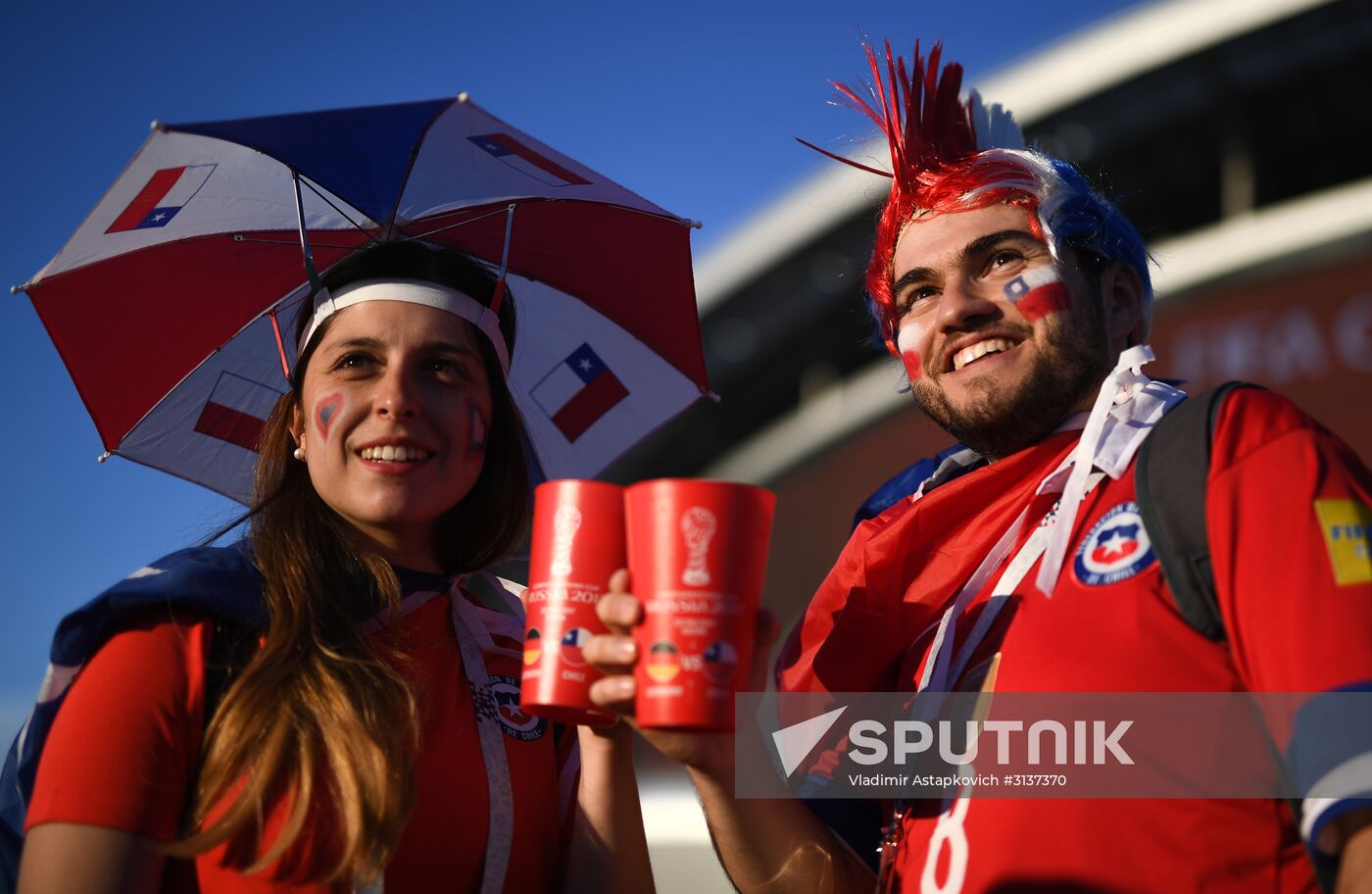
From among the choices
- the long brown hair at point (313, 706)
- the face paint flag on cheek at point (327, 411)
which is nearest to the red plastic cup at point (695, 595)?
the long brown hair at point (313, 706)

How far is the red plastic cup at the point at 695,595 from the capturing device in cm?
187

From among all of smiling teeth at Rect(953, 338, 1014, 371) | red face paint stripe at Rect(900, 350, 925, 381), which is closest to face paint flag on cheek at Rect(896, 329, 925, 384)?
red face paint stripe at Rect(900, 350, 925, 381)

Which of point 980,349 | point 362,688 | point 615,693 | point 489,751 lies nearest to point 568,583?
point 615,693

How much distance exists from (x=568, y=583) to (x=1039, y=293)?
5.27 feet

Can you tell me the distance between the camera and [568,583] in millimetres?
2021

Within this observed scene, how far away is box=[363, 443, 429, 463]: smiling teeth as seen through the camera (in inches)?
105

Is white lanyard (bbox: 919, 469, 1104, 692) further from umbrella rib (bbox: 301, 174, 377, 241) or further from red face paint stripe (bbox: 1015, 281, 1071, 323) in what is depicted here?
umbrella rib (bbox: 301, 174, 377, 241)

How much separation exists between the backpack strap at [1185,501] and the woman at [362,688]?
1.27m

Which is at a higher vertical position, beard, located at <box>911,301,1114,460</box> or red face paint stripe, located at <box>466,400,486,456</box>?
beard, located at <box>911,301,1114,460</box>

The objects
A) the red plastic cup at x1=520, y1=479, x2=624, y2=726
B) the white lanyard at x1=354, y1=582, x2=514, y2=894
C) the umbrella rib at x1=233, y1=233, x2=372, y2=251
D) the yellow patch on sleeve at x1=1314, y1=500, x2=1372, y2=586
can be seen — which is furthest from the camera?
the umbrella rib at x1=233, y1=233, x2=372, y2=251

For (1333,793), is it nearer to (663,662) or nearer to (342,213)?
(663,662)

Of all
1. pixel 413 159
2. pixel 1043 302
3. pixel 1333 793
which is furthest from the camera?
pixel 1043 302

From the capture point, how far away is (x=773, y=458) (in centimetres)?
1922

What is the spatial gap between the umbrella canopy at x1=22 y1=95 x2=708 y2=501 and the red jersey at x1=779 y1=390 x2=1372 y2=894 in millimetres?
1447
